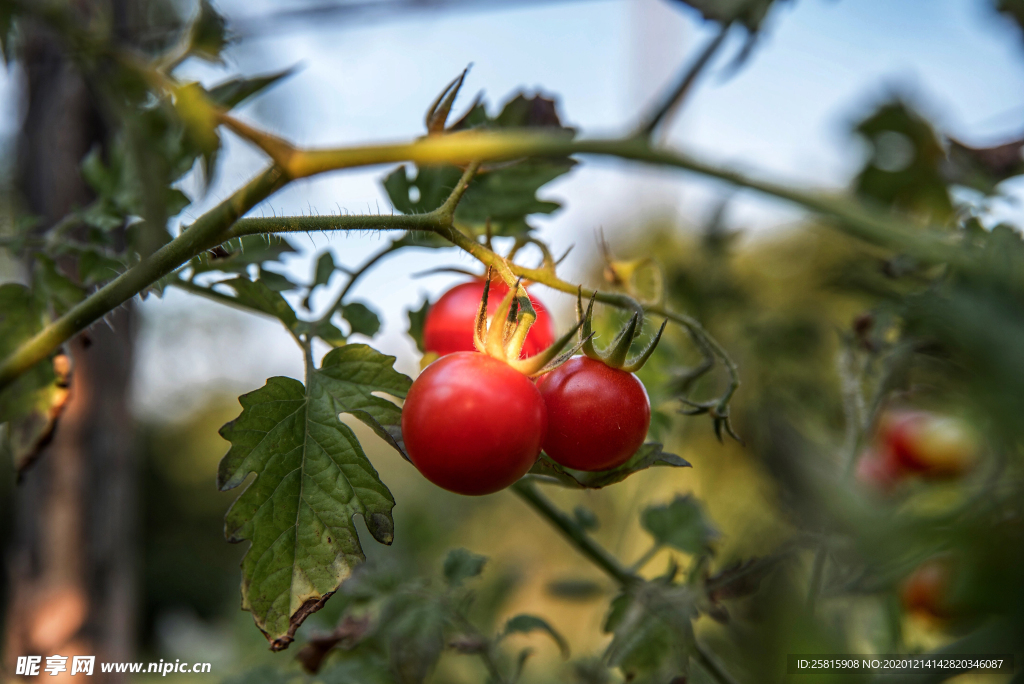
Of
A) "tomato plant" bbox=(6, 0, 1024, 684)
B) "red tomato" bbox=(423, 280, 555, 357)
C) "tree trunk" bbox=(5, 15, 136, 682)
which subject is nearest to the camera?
"tomato plant" bbox=(6, 0, 1024, 684)

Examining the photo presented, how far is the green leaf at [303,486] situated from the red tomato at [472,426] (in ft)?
0.16

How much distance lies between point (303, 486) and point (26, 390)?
0.34m

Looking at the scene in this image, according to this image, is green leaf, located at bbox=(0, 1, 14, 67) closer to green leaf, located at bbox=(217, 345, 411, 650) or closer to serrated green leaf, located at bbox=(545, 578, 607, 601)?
green leaf, located at bbox=(217, 345, 411, 650)

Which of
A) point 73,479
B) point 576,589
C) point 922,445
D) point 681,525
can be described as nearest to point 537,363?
point 681,525

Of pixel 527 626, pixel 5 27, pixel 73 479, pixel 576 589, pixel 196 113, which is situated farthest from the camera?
pixel 73 479

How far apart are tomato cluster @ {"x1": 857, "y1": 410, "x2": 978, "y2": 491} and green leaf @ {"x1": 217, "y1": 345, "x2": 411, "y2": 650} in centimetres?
64

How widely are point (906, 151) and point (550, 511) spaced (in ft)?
1.71

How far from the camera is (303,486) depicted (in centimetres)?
38

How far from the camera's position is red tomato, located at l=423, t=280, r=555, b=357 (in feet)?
1.46

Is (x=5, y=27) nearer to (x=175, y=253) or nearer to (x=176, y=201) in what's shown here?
(x=176, y=201)

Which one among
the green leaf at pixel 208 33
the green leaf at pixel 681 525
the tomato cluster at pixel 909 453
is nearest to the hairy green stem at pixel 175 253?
the green leaf at pixel 208 33

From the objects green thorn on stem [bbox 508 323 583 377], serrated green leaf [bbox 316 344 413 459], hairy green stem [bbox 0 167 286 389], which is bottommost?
serrated green leaf [bbox 316 344 413 459]

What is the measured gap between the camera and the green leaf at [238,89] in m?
0.51

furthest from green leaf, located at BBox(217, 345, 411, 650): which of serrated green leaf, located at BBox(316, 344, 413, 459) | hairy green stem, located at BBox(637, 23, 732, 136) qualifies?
hairy green stem, located at BBox(637, 23, 732, 136)
